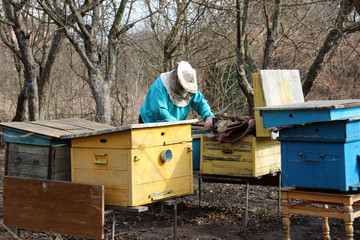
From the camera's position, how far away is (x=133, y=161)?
3.93 meters

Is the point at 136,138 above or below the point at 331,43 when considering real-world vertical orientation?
below

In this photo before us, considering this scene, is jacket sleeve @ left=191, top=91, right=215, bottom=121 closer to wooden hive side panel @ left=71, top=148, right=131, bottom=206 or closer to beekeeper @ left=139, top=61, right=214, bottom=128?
beekeeper @ left=139, top=61, right=214, bottom=128

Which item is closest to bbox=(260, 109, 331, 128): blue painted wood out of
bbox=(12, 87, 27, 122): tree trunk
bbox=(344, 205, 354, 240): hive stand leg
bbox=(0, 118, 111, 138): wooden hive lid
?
bbox=(344, 205, 354, 240): hive stand leg

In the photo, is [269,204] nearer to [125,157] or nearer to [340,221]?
[340,221]

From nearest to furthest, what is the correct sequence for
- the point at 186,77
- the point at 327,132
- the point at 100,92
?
the point at 327,132
the point at 186,77
the point at 100,92

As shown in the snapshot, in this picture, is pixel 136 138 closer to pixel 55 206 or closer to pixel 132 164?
pixel 132 164

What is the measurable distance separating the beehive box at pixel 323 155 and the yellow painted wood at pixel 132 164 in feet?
3.44

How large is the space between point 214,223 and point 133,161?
2101 mm

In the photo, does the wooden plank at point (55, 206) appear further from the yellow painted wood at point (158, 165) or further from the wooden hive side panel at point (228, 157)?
the wooden hive side panel at point (228, 157)

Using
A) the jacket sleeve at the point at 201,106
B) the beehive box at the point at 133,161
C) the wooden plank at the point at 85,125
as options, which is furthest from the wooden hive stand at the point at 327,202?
the wooden plank at the point at 85,125

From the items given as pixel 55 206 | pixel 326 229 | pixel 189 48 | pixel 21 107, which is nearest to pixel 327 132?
pixel 326 229

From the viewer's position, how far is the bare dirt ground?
5.04 meters

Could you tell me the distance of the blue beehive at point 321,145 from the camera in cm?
378

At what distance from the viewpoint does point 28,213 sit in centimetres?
444
